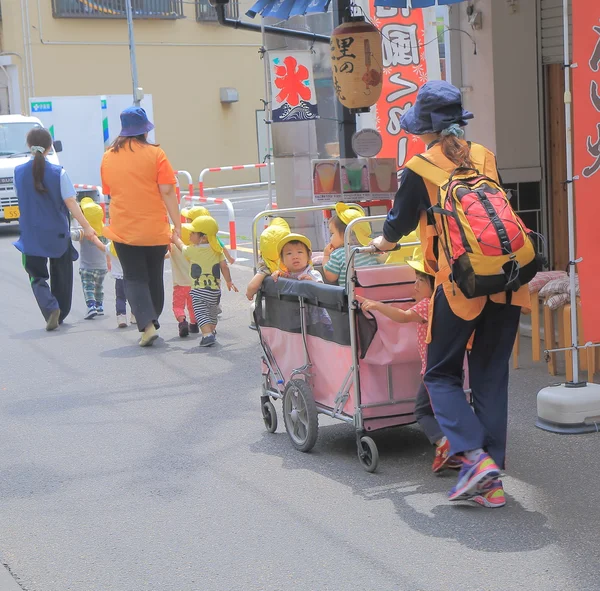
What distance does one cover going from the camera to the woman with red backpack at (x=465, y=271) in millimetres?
4773

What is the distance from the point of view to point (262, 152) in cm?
3550

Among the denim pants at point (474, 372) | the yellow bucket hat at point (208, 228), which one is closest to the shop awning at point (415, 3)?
the yellow bucket hat at point (208, 228)

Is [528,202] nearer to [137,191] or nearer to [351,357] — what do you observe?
[137,191]

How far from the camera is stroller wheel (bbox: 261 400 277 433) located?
257 inches

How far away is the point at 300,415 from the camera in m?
6.05

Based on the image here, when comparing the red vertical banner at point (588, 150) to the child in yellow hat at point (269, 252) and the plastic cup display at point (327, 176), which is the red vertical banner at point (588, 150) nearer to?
the child in yellow hat at point (269, 252)

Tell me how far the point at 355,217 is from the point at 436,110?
4.62 feet

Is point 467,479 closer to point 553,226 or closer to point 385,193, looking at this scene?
point 385,193

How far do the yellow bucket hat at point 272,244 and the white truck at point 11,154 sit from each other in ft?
45.9

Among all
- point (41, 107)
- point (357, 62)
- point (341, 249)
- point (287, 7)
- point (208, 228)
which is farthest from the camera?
point (41, 107)

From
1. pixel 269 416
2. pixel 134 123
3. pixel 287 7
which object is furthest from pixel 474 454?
pixel 287 7

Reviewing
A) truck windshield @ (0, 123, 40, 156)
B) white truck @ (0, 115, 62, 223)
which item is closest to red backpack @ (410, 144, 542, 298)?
white truck @ (0, 115, 62, 223)

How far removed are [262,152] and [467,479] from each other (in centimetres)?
3111

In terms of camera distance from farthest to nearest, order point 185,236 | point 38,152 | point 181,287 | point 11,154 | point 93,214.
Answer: point 11,154
point 93,214
point 38,152
point 185,236
point 181,287
